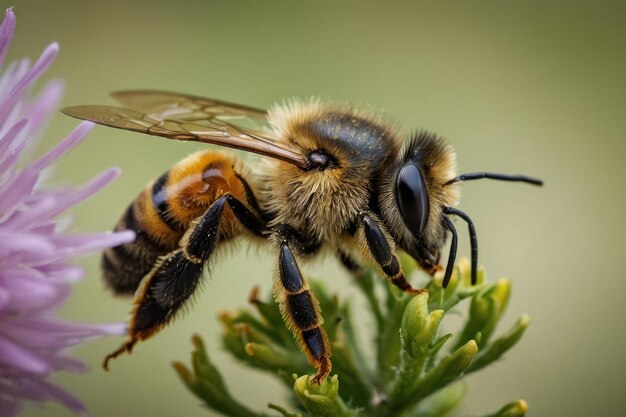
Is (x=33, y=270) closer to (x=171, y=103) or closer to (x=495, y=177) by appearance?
(x=171, y=103)

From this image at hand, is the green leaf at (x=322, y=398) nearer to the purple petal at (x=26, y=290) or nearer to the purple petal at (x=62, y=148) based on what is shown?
the purple petal at (x=26, y=290)

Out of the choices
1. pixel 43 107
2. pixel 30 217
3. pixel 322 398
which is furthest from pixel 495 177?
pixel 43 107

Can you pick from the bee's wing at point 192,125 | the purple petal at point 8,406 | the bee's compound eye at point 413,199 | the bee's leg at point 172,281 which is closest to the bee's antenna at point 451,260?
the bee's compound eye at point 413,199

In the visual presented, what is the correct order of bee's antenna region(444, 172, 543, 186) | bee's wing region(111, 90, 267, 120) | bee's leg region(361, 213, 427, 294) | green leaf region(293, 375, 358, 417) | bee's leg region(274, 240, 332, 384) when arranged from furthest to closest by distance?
bee's wing region(111, 90, 267, 120)
bee's antenna region(444, 172, 543, 186)
bee's leg region(361, 213, 427, 294)
bee's leg region(274, 240, 332, 384)
green leaf region(293, 375, 358, 417)

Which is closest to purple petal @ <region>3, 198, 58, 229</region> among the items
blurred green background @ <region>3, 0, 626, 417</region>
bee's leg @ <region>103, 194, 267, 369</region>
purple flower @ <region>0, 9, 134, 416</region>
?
purple flower @ <region>0, 9, 134, 416</region>

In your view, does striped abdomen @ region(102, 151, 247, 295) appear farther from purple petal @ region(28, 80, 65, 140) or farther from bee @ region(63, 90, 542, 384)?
purple petal @ region(28, 80, 65, 140)

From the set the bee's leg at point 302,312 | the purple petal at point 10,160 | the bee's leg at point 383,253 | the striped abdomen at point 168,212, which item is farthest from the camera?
the striped abdomen at point 168,212

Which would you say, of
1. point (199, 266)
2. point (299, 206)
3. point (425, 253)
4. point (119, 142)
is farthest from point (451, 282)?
point (119, 142)
